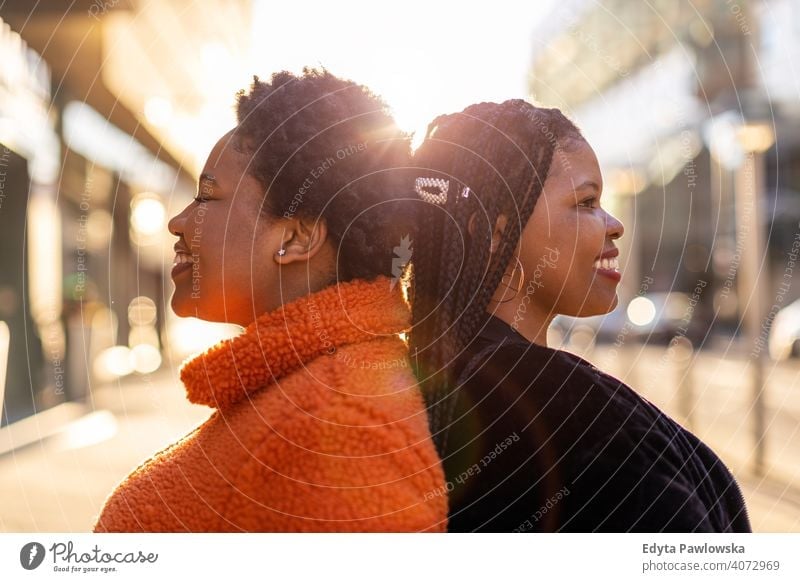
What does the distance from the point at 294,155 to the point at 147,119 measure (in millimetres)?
3448

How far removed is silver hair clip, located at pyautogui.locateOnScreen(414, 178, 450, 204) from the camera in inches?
41.1

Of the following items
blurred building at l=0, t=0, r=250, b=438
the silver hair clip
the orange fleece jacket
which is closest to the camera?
the orange fleece jacket

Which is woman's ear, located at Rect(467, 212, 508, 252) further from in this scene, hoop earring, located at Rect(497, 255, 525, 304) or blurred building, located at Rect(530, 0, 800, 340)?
blurred building, located at Rect(530, 0, 800, 340)

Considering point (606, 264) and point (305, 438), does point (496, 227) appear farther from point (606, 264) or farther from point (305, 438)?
point (305, 438)

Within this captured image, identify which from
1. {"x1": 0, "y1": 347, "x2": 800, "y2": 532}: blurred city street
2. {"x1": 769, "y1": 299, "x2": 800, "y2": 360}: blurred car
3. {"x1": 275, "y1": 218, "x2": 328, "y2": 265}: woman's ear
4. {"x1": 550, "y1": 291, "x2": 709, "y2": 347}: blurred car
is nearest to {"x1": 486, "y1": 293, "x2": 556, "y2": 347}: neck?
{"x1": 275, "y1": 218, "x2": 328, "y2": 265}: woman's ear

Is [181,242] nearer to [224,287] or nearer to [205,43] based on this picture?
[224,287]

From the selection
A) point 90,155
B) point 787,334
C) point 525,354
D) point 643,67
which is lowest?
point 525,354

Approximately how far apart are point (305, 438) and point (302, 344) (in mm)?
115

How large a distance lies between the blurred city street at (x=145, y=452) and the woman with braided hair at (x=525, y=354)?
18.4 inches

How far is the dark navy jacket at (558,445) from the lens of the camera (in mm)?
1015

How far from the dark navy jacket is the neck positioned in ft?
0.14

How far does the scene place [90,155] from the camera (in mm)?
5223

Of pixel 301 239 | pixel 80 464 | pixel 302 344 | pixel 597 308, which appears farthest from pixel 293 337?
pixel 80 464
